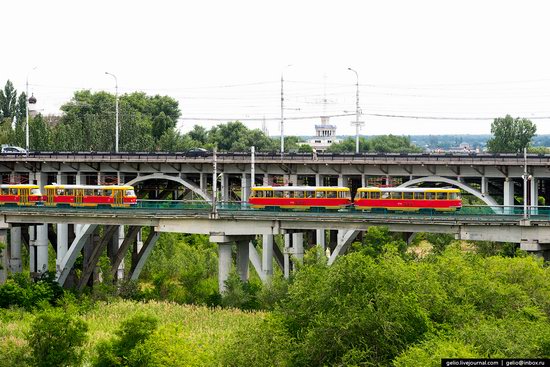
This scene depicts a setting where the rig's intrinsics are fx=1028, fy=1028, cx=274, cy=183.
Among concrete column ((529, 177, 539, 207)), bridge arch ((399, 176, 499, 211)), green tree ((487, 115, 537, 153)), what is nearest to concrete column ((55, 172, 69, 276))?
bridge arch ((399, 176, 499, 211))

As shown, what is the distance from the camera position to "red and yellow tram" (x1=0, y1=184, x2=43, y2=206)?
78.4m

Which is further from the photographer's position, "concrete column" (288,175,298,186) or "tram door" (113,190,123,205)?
"concrete column" (288,175,298,186)

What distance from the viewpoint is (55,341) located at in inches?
1923

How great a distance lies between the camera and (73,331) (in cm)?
4944

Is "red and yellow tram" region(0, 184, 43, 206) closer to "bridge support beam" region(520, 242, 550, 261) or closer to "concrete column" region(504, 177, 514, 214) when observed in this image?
"concrete column" region(504, 177, 514, 214)

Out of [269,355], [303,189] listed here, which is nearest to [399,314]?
[269,355]

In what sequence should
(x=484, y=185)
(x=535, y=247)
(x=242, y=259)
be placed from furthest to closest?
(x=242, y=259), (x=484, y=185), (x=535, y=247)

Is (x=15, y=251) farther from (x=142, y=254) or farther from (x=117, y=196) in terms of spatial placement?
(x=117, y=196)

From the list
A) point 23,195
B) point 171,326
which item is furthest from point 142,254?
point 171,326

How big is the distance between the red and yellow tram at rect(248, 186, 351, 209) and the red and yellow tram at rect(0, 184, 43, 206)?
1760 centimetres

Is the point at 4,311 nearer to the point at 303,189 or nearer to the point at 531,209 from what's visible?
the point at 303,189

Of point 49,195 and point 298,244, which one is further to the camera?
point 49,195

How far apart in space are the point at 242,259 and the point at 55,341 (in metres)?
24.4

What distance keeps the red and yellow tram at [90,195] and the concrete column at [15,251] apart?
4.86 metres
